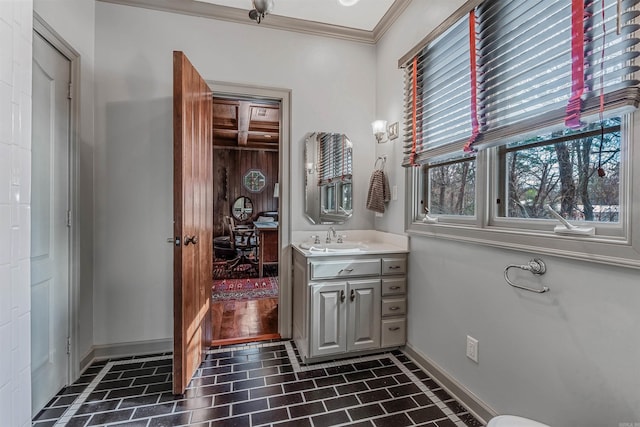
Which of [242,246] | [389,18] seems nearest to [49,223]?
[389,18]

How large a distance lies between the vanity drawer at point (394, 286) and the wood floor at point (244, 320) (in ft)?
3.57

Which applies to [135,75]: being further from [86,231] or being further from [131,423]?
[131,423]

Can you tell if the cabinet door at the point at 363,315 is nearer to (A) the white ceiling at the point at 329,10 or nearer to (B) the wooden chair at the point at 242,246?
(A) the white ceiling at the point at 329,10

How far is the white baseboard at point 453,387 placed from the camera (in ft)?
5.37

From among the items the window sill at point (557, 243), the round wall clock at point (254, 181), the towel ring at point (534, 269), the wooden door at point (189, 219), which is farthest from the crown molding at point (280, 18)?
the round wall clock at point (254, 181)

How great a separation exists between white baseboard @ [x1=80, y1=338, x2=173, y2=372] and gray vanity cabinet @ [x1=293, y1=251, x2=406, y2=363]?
113 cm

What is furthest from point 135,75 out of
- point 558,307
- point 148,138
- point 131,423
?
point 558,307

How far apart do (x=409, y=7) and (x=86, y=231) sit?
299cm

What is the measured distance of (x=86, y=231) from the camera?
2.18 metres

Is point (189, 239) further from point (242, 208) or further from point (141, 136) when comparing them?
point (242, 208)

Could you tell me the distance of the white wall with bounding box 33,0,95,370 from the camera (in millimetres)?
2035

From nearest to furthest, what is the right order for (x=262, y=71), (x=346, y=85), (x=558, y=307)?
(x=558, y=307) → (x=262, y=71) → (x=346, y=85)

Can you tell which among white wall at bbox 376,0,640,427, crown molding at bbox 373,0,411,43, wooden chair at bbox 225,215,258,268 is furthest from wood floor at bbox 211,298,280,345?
crown molding at bbox 373,0,411,43

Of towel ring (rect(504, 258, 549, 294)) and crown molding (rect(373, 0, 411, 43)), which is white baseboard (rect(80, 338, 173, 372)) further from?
crown molding (rect(373, 0, 411, 43))
